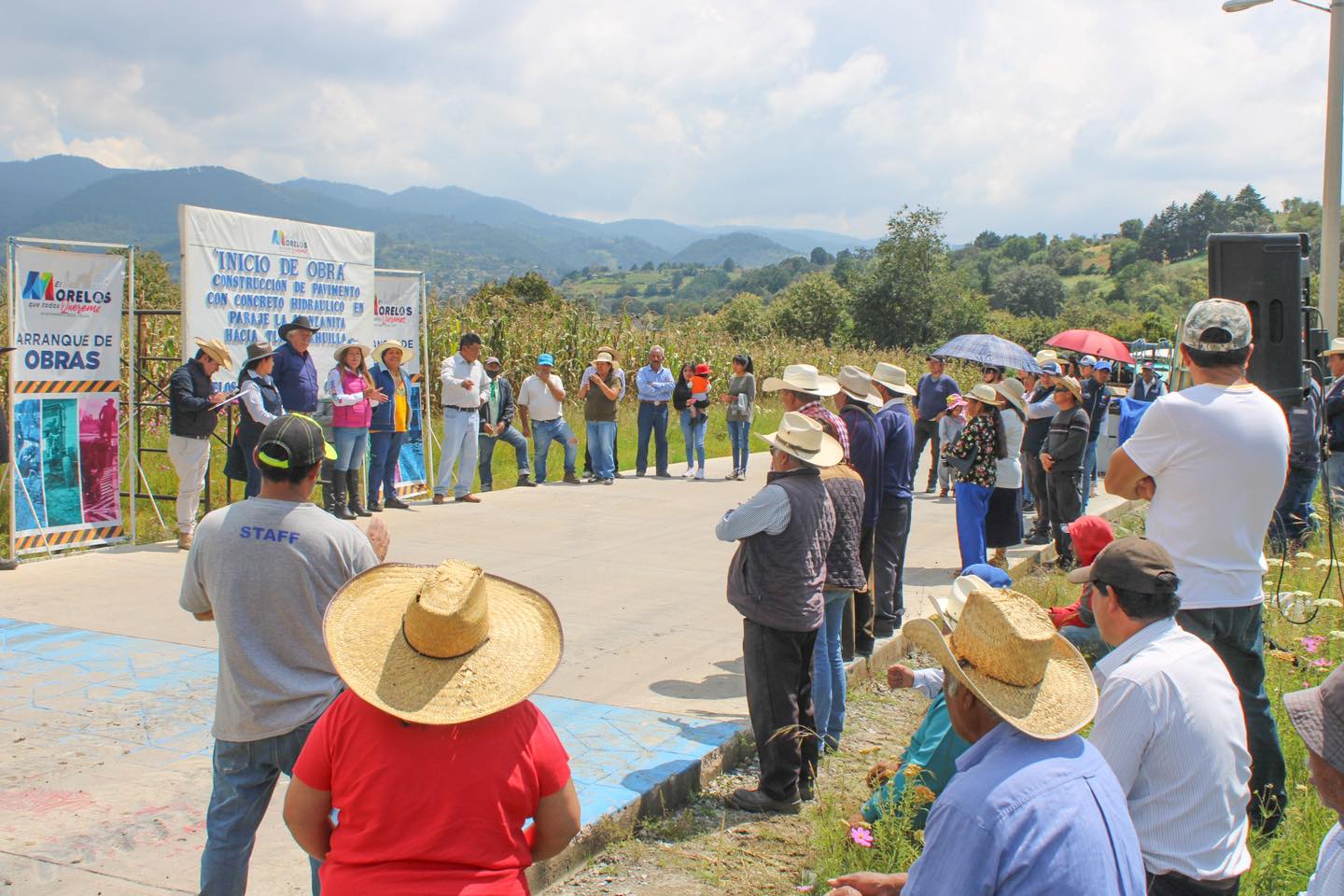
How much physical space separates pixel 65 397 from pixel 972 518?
7849mm

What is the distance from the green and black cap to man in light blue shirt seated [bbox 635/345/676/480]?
1218 cm

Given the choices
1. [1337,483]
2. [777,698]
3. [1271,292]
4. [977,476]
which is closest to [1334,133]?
[1337,483]

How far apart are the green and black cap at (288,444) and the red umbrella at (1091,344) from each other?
11.8 m

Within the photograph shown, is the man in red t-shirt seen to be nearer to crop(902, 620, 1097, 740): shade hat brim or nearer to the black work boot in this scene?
crop(902, 620, 1097, 740): shade hat brim

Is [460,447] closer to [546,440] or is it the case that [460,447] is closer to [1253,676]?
[546,440]

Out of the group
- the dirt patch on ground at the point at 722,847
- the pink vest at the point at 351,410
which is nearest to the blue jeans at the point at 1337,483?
the dirt patch on ground at the point at 722,847

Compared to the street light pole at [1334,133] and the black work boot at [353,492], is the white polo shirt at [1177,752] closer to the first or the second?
the black work boot at [353,492]

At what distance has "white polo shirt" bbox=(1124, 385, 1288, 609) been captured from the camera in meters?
4.21

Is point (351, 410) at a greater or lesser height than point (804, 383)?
lesser

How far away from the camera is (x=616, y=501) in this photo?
1379cm

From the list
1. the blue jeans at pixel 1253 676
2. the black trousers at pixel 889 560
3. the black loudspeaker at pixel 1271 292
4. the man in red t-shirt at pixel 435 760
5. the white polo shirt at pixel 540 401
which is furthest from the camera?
the white polo shirt at pixel 540 401

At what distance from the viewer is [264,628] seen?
139 inches

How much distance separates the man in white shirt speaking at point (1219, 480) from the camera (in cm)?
421

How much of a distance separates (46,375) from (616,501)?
6.51 m
